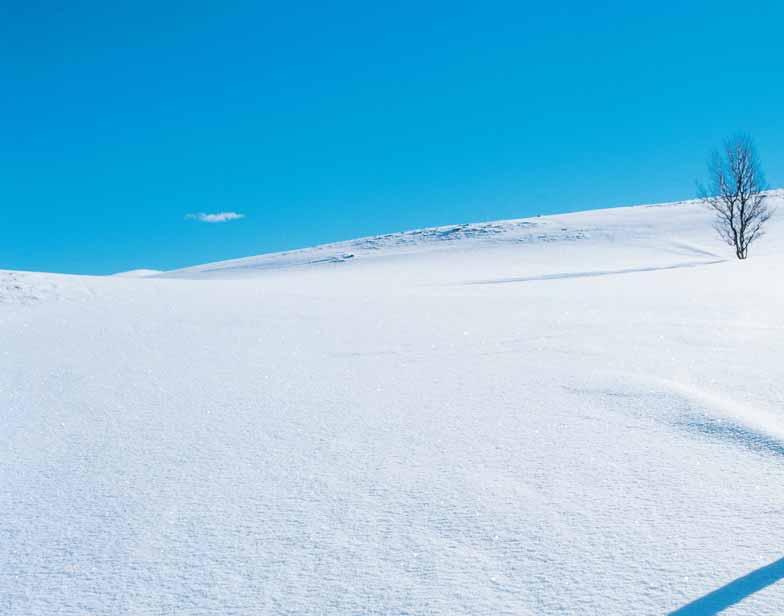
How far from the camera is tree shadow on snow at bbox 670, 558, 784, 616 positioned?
189cm

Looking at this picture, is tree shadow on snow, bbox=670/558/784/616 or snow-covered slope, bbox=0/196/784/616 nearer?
tree shadow on snow, bbox=670/558/784/616

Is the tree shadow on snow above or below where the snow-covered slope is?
below

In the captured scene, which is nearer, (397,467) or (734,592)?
(734,592)

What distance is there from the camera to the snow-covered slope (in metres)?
2.15

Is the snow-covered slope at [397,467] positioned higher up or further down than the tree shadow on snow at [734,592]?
higher up

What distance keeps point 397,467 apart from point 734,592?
1.61 meters

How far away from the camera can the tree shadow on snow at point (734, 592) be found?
1888 millimetres

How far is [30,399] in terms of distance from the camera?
4516mm

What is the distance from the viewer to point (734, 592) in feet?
6.40

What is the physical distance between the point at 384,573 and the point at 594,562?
80cm

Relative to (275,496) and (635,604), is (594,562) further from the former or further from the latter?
(275,496)

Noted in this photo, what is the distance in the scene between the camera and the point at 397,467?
3102mm

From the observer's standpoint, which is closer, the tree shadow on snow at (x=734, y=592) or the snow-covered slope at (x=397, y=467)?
the tree shadow on snow at (x=734, y=592)

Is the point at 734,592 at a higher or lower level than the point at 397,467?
lower
